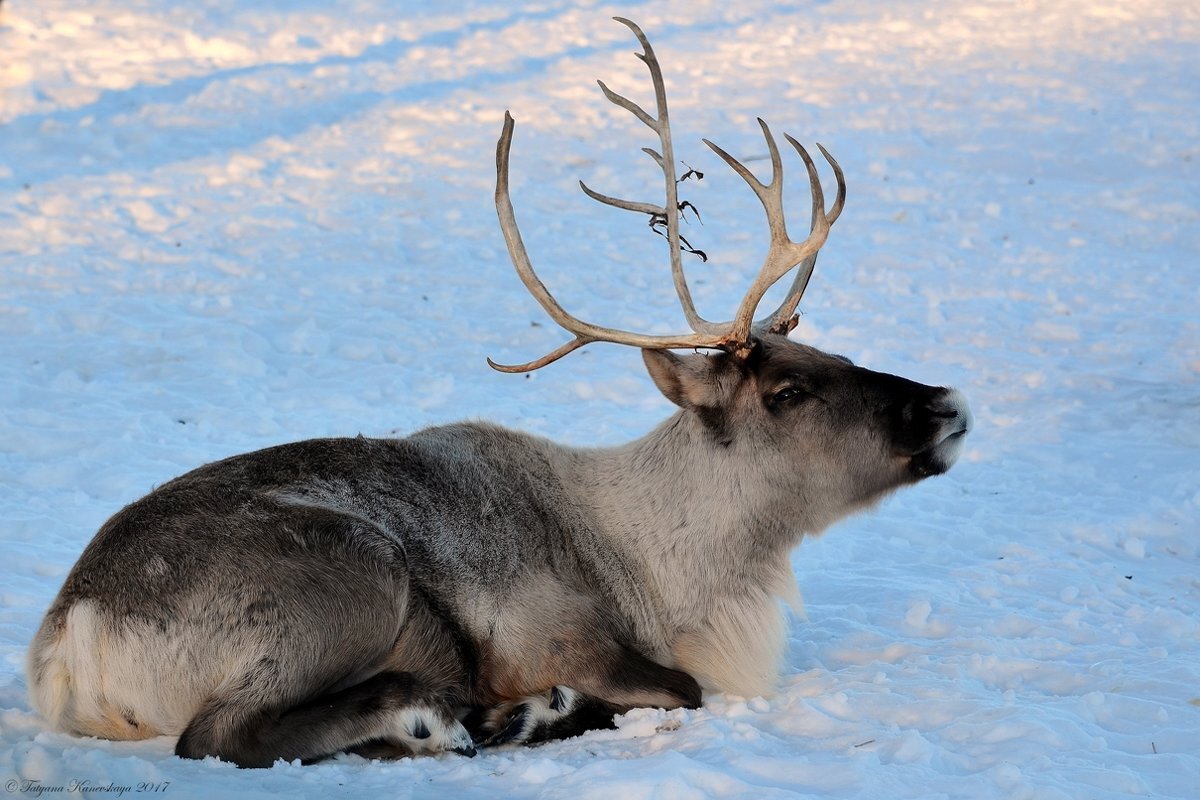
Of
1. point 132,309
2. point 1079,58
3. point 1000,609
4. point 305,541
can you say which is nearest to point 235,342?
point 132,309

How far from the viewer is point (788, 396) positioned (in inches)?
197

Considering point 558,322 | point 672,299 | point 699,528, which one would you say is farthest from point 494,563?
point 672,299

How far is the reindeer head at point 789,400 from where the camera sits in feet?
16.3

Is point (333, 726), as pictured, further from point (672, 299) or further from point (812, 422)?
point (672, 299)

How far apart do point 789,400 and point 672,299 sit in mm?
5562

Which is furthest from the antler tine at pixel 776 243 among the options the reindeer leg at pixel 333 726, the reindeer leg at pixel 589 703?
the reindeer leg at pixel 333 726

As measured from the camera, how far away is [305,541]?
4.36 meters

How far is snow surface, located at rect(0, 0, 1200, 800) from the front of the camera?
14.3 feet

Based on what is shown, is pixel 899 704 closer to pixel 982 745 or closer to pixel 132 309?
pixel 982 745

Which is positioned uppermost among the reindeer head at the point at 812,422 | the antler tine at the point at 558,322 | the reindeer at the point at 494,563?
the antler tine at the point at 558,322

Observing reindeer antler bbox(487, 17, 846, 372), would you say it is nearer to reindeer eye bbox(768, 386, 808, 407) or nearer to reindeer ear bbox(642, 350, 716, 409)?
reindeer ear bbox(642, 350, 716, 409)

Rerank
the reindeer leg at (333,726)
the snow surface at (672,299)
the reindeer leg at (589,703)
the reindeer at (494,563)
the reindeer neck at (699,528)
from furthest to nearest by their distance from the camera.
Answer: the reindeer neck at (699,528), the reindeer leg at (589,703), the snow surface at (672,299), the reindeer at (494,563), the reindeer leg at (333,726)

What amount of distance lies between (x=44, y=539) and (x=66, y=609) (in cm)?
216

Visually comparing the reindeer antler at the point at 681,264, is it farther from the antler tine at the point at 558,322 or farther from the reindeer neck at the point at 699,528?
the reindeer neck at the point at 699,528
